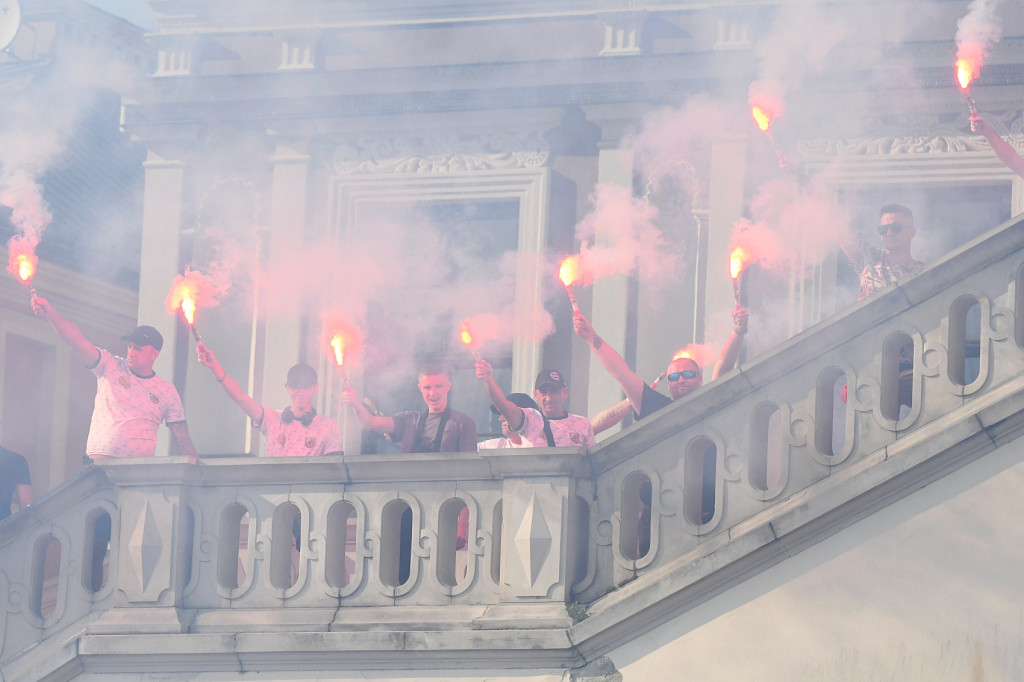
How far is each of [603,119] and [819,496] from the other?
250 inches

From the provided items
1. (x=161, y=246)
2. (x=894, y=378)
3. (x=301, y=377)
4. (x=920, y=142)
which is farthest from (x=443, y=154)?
(x=894, y=378)

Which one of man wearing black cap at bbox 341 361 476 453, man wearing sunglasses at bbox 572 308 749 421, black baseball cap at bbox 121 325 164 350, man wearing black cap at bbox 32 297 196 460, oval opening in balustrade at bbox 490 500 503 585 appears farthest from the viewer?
black baseball cap at bbox 121 325 164 350

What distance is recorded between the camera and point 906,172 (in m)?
13.7

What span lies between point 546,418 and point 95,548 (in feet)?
8.12

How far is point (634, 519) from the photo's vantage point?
9070 millimetres

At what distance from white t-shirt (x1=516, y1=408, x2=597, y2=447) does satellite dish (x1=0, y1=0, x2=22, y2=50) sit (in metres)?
11.1

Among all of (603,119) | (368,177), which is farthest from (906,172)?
(368,177)

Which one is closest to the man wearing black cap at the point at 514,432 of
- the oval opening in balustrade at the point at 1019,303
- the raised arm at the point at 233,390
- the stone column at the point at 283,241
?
the raised arm at the point at 233,390

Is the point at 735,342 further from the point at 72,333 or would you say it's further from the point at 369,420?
the point at 72,333

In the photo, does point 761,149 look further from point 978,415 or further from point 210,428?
point 978,415

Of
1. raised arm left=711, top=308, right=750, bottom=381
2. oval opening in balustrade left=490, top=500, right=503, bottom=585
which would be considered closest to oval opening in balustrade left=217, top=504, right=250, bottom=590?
oval opening in balustrade left=490, top=500, right=503, bottom=585

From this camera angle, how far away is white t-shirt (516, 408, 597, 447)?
10.1m

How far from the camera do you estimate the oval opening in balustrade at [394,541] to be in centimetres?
940

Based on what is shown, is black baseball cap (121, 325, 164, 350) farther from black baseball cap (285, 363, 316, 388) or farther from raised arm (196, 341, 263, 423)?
black baseball cap (285, 363, 316, 388)
